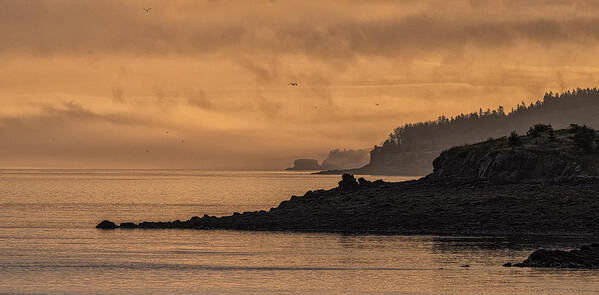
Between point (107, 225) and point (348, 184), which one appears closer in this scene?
point (107, 225)

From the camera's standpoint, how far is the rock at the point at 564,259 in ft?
204

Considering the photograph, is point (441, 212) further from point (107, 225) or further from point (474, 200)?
point (107, 225)

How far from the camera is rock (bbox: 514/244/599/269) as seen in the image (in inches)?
2450

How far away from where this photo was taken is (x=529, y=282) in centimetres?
5638

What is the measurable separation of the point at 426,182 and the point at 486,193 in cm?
1292

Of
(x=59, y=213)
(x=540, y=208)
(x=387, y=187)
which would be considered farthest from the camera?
(x=59, y=213)

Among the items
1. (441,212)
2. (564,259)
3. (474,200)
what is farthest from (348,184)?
(564,259)

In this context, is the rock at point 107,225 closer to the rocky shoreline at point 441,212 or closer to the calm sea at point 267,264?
the rocky shoreline at point 441,212

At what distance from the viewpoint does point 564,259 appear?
62.8m

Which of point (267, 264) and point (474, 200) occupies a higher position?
point (474, 200)

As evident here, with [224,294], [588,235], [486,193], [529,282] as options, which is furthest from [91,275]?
[486,193]

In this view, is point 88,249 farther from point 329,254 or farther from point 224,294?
point 224,294

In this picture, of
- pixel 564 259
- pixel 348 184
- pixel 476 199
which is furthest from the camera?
pixel 348 184

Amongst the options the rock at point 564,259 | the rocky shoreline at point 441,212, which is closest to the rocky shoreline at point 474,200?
the rocky shoreline at point 441,212
